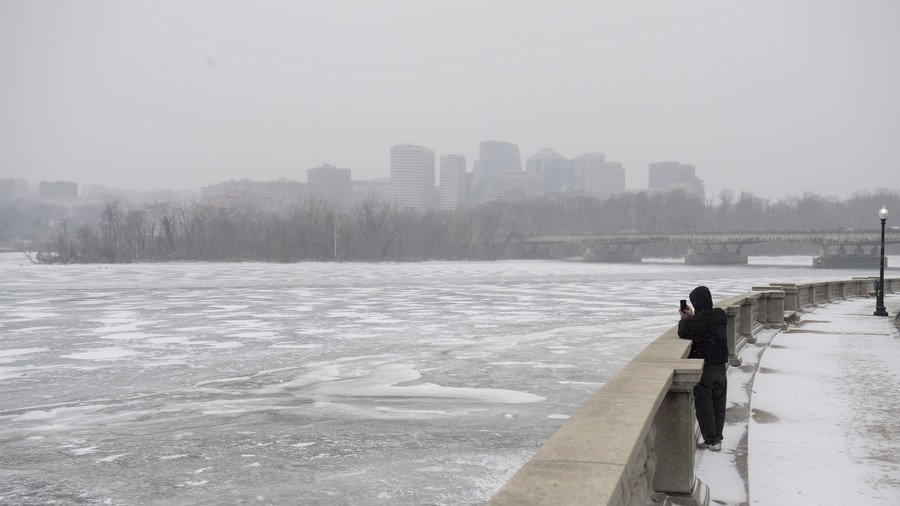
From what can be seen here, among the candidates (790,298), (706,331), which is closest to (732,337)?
(706,331)

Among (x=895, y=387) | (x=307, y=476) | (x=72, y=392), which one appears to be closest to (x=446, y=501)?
(x=307, y=476)

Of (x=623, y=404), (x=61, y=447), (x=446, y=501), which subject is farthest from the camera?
(x=61, y=447)

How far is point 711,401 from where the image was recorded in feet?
27.0

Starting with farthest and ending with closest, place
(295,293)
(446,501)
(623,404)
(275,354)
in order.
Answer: (295,293) < (275,354) < (446,501) < (623,404)

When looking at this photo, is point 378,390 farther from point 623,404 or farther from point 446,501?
point 623,404

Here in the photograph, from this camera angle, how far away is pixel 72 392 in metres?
14.4

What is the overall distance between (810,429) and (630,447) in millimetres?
6193

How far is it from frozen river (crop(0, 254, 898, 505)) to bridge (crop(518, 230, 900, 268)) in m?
103

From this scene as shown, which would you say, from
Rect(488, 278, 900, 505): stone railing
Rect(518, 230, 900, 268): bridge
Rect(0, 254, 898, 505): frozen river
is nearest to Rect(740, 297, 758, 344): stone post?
Rect(0, 254, 898, 505): frozen river

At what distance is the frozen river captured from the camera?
8867mm

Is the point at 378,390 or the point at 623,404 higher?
the point at 623,404

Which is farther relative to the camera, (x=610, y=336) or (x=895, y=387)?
(x=610, y=336)

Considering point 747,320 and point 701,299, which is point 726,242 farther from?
point 701,299

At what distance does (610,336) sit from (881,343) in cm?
703
